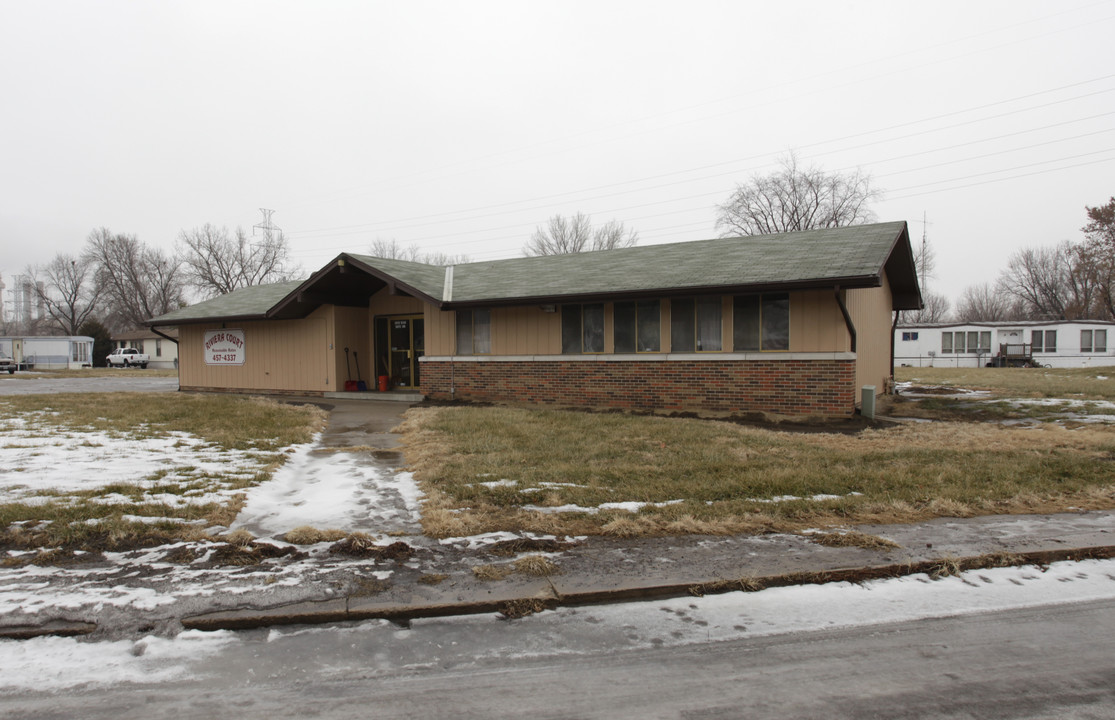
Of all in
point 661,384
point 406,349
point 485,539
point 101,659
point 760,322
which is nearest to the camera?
point 101,659

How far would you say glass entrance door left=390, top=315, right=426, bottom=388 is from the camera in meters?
17.3

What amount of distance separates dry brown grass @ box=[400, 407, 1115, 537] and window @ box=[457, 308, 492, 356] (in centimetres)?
575

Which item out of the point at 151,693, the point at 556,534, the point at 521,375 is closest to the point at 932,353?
the point at 521,375

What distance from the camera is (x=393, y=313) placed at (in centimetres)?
1769

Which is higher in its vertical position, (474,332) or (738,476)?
(474,332)

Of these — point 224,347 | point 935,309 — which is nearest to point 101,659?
point 224,347

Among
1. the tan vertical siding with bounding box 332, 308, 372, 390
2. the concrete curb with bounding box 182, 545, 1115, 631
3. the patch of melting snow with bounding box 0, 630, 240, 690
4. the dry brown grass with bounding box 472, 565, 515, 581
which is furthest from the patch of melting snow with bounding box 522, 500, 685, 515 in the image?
the tan vertical siding with bounding box 332, 308, 372, 390

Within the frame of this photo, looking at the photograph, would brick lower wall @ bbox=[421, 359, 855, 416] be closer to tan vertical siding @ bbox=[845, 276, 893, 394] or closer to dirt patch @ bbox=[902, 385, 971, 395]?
tan vertical siding @ bbox=[845, 276, 893, 394]

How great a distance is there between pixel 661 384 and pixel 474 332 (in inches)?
194

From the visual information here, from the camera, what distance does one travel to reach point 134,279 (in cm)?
6444

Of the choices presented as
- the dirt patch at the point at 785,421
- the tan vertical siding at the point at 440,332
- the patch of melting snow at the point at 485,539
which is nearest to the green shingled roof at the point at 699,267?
the tan vertical siding at the point at 440,332

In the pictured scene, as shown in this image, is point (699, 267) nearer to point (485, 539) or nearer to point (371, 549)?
point (485, 539)

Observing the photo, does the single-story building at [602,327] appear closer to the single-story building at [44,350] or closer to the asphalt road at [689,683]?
the asphalt road at [689,683]

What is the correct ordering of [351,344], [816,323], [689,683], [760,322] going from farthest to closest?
[351,344]
[760,322]
[816,323]
[689,683]
